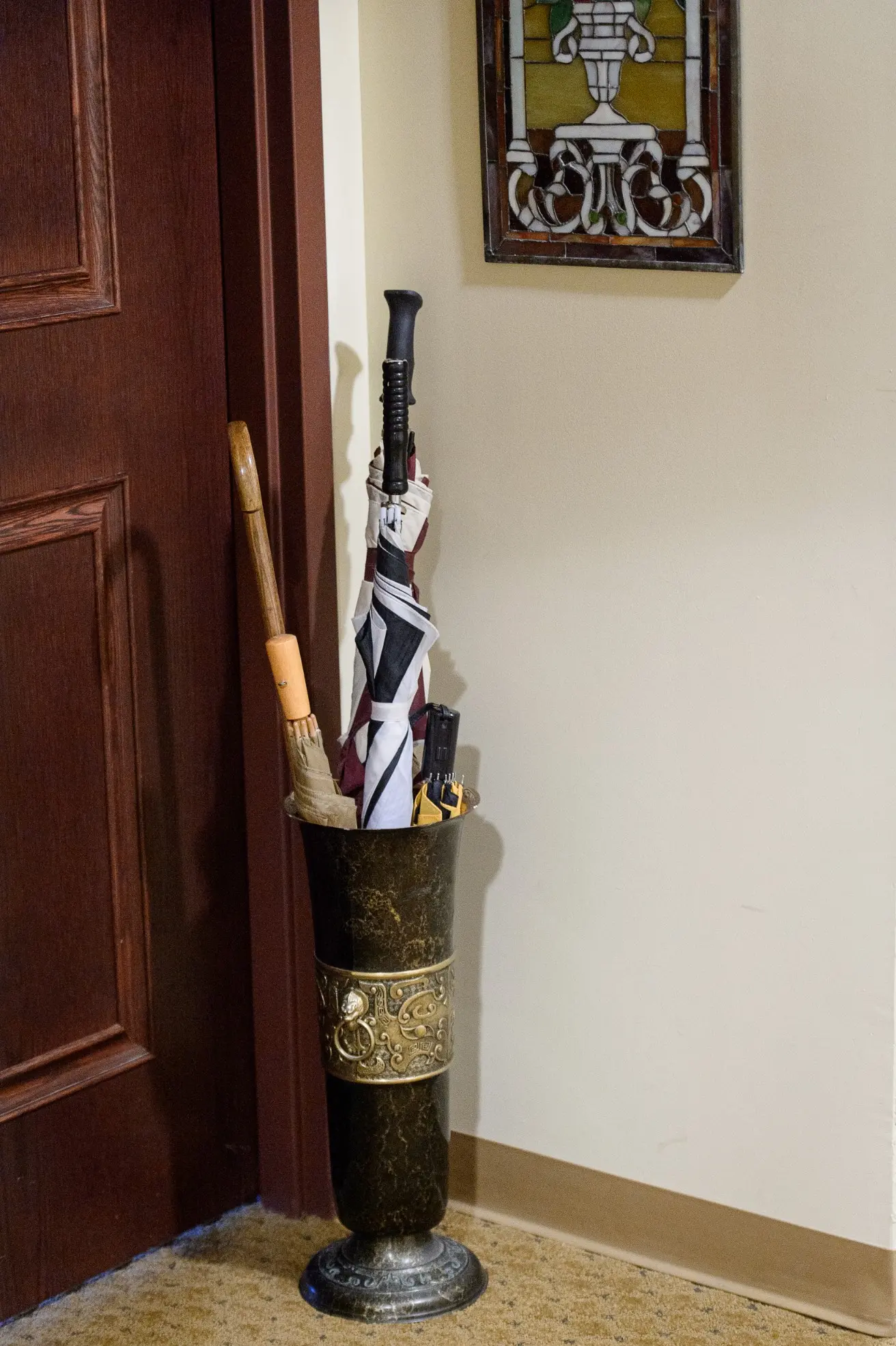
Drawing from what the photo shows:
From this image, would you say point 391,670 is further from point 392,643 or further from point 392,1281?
point 392,1281

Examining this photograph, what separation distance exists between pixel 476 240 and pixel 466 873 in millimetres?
759

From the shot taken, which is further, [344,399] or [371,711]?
[344,399]

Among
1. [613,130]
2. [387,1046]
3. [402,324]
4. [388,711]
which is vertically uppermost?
[613,130]

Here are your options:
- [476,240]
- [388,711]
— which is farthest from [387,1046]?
[476,240]

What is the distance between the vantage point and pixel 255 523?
1.79 m

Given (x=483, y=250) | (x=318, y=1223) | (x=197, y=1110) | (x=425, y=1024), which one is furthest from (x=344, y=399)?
(x=318, y=1223)

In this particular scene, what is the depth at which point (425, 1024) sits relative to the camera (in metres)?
1.81

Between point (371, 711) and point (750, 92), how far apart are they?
0.76 m

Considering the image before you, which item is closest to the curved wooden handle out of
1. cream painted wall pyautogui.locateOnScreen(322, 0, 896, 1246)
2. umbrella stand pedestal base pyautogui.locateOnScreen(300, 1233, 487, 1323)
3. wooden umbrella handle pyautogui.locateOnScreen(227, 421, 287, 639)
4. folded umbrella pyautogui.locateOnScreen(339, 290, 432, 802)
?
wooden umbrella handle pyautogui.locateOnScreen(227, 421, 287, 639)

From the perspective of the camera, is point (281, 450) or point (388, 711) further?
point (281, 450)

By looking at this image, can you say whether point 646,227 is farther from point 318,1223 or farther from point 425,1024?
point 318,1223

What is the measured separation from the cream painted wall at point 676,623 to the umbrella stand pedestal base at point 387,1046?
0.64 feet

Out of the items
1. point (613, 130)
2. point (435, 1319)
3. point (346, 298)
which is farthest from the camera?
A: point (346, 298)

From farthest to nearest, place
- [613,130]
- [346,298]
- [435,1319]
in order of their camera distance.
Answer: [346,298], [435,1319], [613,130]
